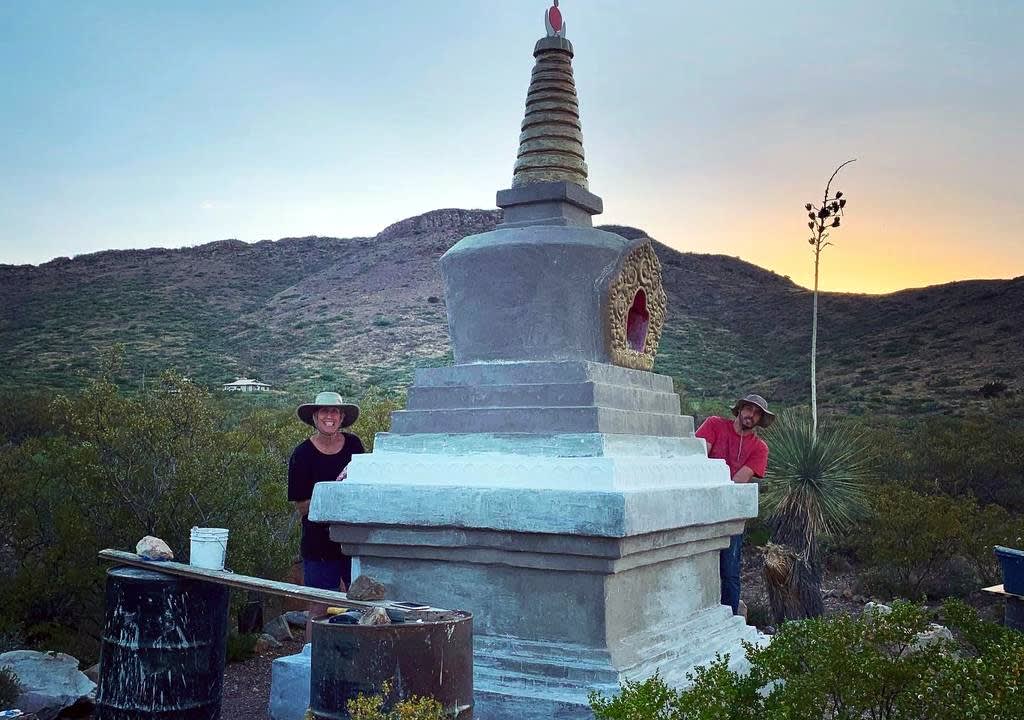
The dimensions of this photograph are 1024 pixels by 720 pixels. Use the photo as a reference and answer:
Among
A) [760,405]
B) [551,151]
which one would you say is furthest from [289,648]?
[551,151]

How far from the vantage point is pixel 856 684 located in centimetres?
408

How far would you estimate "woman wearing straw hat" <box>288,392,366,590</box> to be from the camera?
22.0 ft

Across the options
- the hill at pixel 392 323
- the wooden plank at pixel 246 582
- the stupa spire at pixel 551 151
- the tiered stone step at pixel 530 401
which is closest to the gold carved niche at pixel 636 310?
the tiered stone step at pixel 530 401

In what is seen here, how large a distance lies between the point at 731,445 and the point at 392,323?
42.0 metres

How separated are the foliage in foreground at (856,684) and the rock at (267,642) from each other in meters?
5.81

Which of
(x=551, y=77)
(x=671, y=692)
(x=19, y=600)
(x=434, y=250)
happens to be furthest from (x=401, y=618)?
(x=434, y=250)

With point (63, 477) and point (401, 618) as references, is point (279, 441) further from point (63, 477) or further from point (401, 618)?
point (401, 618)

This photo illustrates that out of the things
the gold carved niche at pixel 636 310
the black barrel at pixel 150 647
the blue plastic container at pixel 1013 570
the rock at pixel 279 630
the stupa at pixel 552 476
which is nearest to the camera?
the black barrel at pixel 150 647

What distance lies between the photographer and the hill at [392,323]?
1489 inches

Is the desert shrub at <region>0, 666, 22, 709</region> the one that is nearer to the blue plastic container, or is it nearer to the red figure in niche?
the red figure in niche

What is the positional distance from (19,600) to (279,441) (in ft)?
20.8

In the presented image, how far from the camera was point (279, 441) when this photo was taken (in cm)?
1475

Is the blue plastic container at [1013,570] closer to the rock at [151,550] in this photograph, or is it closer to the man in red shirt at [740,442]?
the man in red shirt at [740,442]

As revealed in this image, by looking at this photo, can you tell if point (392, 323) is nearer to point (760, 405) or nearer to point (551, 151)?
point (760, 405)
